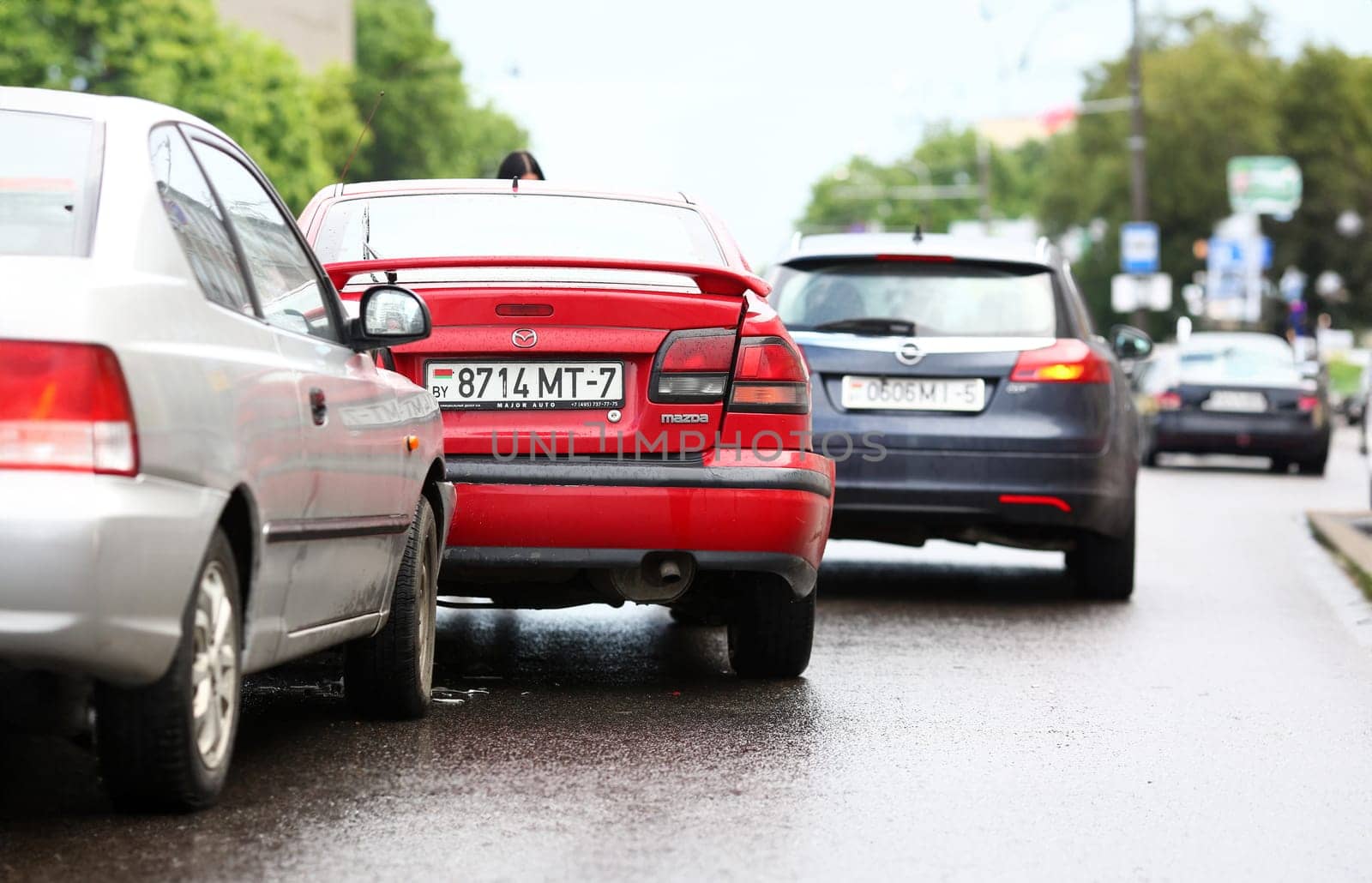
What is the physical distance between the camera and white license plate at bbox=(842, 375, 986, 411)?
11.0 metres

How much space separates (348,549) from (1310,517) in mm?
12662

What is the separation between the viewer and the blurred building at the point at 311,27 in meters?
93.4

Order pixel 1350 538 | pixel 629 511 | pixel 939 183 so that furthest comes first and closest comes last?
pixel 939 183, pixel 1350 538, pixel 629 511

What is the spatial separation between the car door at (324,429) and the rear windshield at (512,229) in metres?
1.47

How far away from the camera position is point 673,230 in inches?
329

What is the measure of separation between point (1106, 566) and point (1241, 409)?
16026mm

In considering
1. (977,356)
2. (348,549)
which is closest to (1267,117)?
(977,356)

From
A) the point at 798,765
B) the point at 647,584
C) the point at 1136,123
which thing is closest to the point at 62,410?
the point at 798,765

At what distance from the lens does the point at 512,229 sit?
8.16 m

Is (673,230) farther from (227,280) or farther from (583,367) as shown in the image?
(227,280)

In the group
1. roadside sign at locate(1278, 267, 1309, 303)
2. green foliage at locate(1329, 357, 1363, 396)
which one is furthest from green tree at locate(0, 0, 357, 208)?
roadside sign at locate(1278, 267, 1309, 303)

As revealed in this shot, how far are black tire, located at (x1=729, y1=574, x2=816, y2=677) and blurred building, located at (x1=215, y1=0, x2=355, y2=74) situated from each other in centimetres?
8723

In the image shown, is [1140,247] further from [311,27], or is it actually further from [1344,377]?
[311,27]

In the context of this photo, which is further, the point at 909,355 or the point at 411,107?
the point at 411,107
